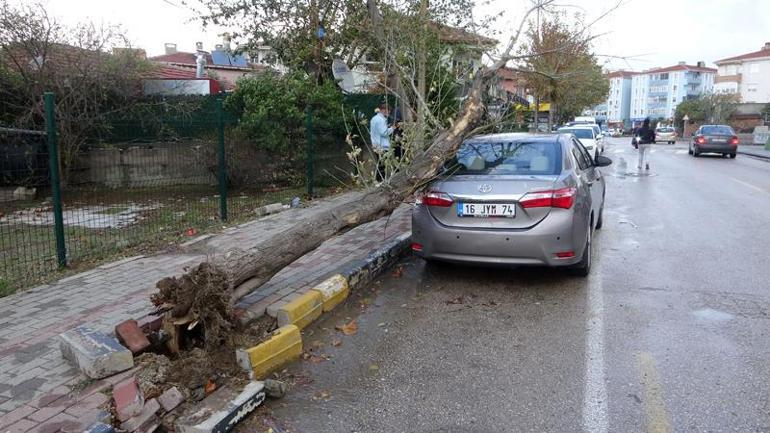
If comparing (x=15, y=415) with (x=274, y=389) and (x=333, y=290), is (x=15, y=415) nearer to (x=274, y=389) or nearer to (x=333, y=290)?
(x=274, y=389)

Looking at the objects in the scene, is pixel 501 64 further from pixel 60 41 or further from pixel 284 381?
pixel 60 41

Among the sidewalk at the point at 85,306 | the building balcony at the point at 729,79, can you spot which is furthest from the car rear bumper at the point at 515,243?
the building balcony at the point at 729,79

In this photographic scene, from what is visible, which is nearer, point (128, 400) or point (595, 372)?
point (128, 400)

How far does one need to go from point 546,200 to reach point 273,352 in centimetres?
296

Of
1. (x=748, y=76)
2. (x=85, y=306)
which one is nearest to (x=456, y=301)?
(x=85, y=306)

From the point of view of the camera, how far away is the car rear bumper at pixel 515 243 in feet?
18.1

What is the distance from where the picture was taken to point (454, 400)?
3668mm

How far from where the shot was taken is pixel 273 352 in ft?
13.3

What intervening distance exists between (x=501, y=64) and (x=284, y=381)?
5.34m

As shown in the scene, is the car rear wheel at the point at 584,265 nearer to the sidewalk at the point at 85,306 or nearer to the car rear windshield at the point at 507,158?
the car rear windshield at the point at 507,158

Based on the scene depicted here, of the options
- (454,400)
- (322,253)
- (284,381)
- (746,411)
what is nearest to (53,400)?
(284,381)

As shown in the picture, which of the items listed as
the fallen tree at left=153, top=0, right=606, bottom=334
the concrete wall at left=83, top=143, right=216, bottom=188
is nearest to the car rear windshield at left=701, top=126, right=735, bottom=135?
the fallen tree at left=153, top=0, right=606, bottom=334

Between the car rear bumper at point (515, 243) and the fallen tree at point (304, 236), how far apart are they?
71 cm

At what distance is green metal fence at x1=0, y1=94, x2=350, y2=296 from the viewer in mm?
7418
